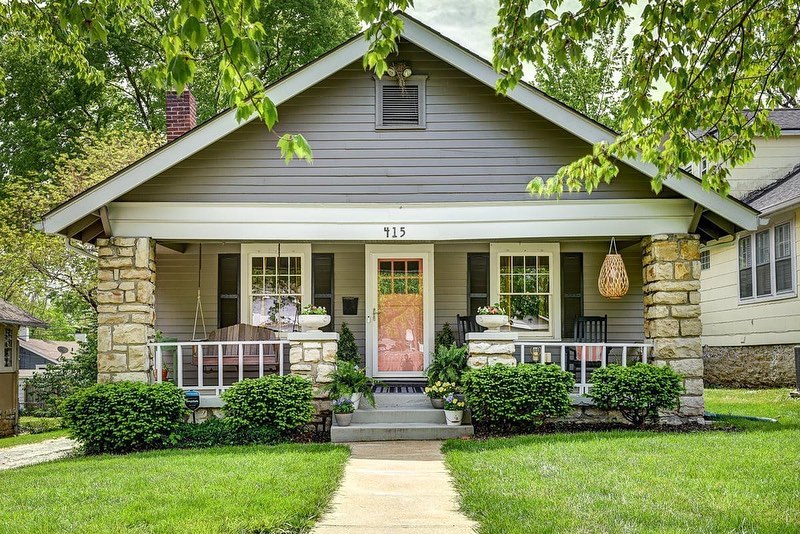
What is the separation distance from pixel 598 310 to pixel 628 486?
6436 millimetres

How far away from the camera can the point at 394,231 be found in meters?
10.2

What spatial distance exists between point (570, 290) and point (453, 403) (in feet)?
11.5

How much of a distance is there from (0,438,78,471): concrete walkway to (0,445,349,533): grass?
2321 mm

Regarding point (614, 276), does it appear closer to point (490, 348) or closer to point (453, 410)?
point (490, 348)

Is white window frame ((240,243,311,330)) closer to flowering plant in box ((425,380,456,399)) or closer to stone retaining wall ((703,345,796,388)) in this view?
flowering plant in box ((425,380,456,399))

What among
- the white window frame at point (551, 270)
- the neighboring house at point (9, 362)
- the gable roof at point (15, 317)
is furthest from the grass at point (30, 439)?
the white window frame at point (551, 270)

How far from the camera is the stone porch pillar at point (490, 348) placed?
988 centimetres

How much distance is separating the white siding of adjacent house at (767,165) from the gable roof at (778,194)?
6.1 inches

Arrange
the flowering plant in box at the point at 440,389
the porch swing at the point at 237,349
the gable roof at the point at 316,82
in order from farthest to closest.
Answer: the porch swing at the point at 237,349 < the flowering plant in box at the point at 440,389 < the gable roof at the point at 316,82

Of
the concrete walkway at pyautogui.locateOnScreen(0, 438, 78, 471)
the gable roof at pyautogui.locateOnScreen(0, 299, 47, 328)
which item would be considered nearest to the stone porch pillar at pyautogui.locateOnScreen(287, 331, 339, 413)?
the concrete walkway at pyautogui.locateOnScreen(0, 438, 78, 471)

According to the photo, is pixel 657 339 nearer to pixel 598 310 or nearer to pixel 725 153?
pixel 598 310

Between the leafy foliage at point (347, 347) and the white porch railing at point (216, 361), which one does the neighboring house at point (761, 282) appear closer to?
the leafy foliage at point (347, 347)

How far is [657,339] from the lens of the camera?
10039 mm

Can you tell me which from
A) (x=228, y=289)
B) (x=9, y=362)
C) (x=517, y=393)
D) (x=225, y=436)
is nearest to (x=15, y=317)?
(x=9, y=362)
